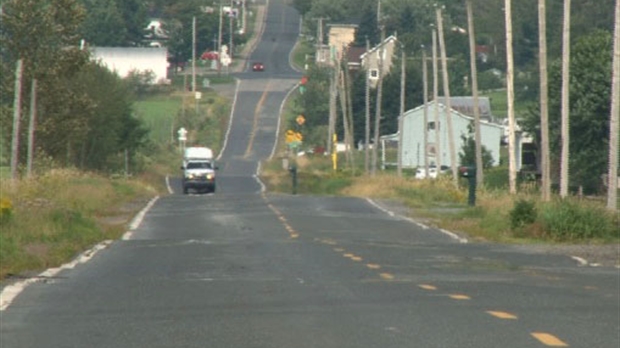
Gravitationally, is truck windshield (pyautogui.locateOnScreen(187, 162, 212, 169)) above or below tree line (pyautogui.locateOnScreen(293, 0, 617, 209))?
below

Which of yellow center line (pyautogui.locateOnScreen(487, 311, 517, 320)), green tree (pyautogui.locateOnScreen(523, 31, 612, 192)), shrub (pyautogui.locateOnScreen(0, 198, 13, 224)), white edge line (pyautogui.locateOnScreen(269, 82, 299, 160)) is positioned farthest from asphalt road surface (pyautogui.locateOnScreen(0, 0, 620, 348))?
white edge line (pyautogui.locateOnScreen(269, 82, 299, 160))

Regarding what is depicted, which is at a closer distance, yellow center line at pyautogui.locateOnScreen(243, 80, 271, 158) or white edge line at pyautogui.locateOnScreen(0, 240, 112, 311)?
white edge line at pyautogui.locateOnScreen(0, 240, 112, 311)

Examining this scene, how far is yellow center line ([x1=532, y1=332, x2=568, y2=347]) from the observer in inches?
518

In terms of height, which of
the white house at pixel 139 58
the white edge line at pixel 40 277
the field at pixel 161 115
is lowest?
the white edge line at pixel 40 277

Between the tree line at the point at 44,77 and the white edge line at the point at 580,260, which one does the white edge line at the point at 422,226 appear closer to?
the white edge line at the point at 580,260

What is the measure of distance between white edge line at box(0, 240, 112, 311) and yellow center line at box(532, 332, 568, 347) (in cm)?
566

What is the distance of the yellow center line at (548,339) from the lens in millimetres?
13146

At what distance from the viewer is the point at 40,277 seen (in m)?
20.7

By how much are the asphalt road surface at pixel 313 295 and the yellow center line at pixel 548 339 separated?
17 mm

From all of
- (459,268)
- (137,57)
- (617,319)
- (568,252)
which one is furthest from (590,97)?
(137,57)

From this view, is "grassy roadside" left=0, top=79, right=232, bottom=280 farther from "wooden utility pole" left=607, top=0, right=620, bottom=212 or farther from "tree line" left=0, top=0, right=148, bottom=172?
"wooden utility pole" left=607, top=0, right=620, bottom=212

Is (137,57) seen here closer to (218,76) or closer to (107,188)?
(218,76)

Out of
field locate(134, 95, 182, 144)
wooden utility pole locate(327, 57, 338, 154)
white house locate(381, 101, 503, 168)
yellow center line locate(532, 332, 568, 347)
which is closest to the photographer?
yellow center line locate(532, 332, 568, 347)

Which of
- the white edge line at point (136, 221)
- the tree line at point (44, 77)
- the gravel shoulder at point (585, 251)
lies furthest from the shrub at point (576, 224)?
the tree line at point (44, 77)
